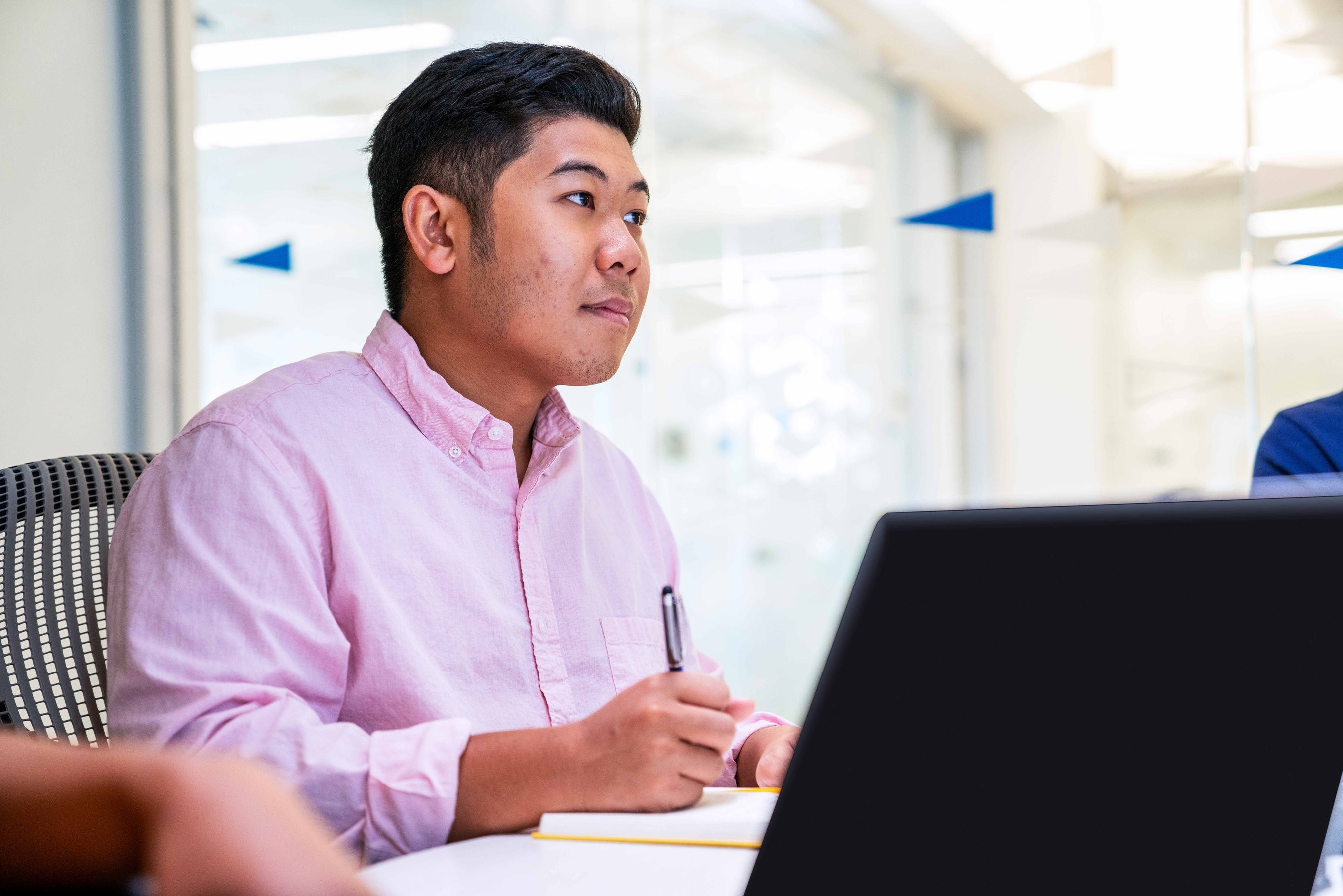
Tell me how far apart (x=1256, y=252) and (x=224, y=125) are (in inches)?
102

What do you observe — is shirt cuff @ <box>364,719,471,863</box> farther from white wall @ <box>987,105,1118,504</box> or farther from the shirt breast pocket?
white wall @ <box>987,105,1118,504</box>

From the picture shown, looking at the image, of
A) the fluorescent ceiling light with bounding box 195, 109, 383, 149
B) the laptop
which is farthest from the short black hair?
the fluorescent ceiling light with bounding box 195, 109, 383, 149

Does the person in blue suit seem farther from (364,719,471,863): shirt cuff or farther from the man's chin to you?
(364,719,471,863): shirt cuff

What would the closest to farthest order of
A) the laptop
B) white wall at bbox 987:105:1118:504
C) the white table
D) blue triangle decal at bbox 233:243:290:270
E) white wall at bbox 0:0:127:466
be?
the laptop → the white table → white wall at bbox 0:0:127:466 → blue triangle decal at bbox 233:243:290:270 → white wall at bbox 987:105:1118:504

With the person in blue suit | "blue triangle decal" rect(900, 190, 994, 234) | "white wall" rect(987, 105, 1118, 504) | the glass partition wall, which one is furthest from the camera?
"blue triangle decal" rect(900, 190, 994, 234)

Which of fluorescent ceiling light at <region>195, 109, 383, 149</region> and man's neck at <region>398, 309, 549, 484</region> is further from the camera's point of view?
fluorescent ceiling light at <region>195, 109, 383, 149</region>

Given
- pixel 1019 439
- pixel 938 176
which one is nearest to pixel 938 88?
pixel 938 176

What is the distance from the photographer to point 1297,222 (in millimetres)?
2941

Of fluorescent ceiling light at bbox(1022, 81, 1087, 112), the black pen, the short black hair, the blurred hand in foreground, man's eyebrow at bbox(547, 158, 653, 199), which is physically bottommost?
the black pen

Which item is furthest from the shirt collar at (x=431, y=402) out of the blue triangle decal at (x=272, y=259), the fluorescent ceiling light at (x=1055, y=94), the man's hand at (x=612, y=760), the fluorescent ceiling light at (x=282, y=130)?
the fluorescent ceiling light at (x=1055, y=94)

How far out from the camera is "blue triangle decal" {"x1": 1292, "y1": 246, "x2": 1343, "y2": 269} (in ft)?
9.43

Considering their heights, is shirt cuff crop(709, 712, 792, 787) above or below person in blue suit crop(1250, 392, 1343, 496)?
below

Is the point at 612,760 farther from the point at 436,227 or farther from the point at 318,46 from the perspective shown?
the point at 318,46

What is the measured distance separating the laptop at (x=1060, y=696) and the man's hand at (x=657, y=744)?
0.28 metres
